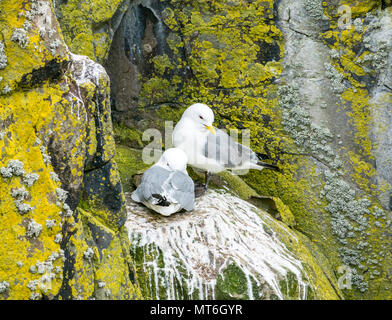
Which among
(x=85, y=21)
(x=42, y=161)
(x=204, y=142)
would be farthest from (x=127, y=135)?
(x=42, y=161)

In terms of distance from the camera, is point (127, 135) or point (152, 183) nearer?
point (152, 183)

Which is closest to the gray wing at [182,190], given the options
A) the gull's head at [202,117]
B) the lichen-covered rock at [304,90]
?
the gull's head at [202,117]

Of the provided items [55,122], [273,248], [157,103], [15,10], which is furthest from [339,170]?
[15,10]

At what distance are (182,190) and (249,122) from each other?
1.25 m

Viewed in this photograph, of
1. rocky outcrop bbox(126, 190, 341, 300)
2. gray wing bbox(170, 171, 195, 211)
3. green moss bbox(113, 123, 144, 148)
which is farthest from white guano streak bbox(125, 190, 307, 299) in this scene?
green moss bbox(113, 123, 144, 148)

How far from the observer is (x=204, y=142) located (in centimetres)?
387

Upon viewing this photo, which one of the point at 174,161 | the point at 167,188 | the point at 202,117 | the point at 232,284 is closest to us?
the point at 232,284

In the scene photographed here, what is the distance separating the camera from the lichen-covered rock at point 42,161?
196 cm

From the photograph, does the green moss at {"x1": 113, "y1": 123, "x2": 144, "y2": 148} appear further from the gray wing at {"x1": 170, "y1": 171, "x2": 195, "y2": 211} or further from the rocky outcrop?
the gray wing at {"x1": 170, "y1": 171, "x2": 195, "y2": 211}

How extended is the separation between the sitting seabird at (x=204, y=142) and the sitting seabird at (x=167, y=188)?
0.72ft

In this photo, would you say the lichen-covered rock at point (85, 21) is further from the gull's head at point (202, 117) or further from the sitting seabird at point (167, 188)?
the sitting seabird at point (167, 188)

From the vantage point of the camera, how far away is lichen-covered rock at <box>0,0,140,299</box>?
1956mm

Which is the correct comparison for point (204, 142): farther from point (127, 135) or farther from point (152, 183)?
point (127, 135)

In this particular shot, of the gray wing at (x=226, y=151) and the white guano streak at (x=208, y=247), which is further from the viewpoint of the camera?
the gray wing at (x=226, y=151)
